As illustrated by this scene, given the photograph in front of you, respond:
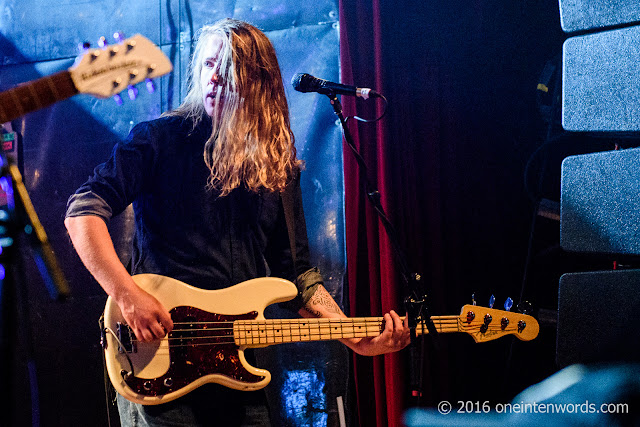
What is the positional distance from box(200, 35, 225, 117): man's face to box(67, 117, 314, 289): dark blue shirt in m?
0.10

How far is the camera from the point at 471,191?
310 centimetres

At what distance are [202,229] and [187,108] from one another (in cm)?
55

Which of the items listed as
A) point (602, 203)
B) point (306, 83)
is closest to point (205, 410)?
point (306, 83)

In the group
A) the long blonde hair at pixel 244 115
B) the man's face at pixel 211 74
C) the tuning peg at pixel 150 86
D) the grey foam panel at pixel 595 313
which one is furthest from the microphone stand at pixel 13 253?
the grey foam panel at pixel 595 313

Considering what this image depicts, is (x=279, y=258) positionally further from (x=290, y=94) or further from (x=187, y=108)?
(x=290, y=94)

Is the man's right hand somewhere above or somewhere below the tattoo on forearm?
above

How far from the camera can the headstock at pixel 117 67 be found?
1.80m

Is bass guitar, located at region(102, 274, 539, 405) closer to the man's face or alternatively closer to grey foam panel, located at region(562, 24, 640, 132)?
the man's face

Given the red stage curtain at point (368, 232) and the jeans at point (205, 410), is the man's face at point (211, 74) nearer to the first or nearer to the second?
the red stage curtain at point (368, 232)

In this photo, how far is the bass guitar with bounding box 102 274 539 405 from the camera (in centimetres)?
183

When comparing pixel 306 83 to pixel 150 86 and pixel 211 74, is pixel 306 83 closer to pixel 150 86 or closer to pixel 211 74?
pixel 211 74

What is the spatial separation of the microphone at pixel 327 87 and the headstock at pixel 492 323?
41.2 inches

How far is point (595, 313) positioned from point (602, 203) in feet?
1.24

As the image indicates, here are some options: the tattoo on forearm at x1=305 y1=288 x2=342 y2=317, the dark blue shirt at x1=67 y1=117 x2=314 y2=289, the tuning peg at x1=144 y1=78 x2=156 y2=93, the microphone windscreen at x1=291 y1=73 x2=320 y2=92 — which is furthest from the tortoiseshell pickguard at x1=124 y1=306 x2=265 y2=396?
the microphone windscreen at x1=291 y1=73 x2=320 y2=92
